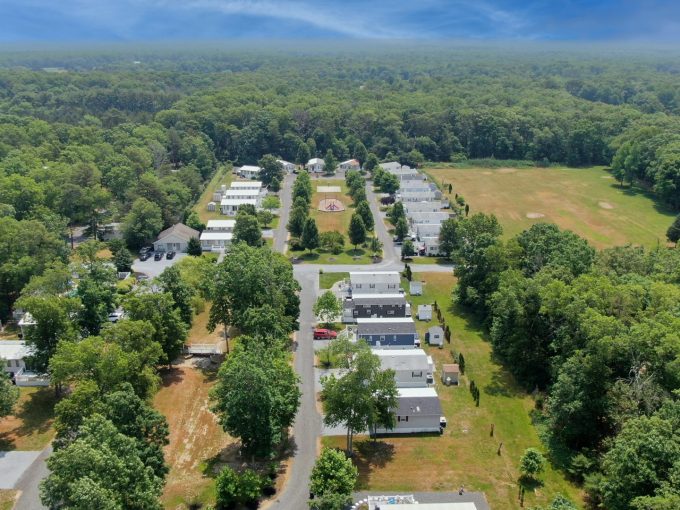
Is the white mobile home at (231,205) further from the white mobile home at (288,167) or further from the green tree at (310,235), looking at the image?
the white mobile home at (288,167)

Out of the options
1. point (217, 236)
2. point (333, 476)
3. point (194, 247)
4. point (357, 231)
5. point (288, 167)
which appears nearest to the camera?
point (333, 476)

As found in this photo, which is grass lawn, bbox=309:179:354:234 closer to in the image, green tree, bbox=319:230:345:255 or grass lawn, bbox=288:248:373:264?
green tree, bbox=319:230:345:255

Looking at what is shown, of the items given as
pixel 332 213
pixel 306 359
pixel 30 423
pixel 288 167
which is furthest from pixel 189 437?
pixel 288 167

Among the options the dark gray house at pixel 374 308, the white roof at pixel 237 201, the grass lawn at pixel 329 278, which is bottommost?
the grass lawn at pixel 329 278

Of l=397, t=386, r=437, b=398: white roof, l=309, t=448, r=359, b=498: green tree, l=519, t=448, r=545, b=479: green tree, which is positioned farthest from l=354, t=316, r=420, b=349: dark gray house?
l=309, t=448, r=359, b=498: green tree

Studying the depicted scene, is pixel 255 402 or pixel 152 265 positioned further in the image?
pixel 152 265

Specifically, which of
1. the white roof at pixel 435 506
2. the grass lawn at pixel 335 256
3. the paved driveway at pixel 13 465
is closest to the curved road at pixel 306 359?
the grass lawn at pixel 335 256

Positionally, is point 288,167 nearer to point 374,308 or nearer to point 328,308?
point 374,308
